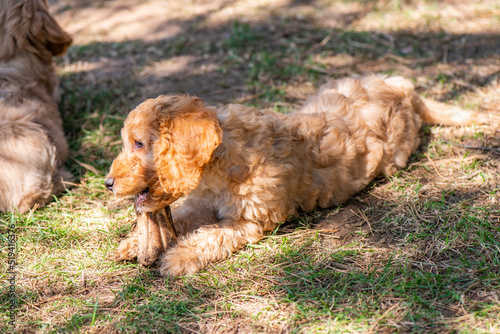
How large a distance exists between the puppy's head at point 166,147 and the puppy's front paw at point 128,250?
2.13 ft

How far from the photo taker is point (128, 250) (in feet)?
12.8

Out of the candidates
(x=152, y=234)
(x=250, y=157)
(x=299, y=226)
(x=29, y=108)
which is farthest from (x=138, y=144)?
(x=29, y=108)

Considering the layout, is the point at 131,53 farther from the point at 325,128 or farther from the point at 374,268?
the point at 374,268

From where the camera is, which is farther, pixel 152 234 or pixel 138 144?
pixel 152 234

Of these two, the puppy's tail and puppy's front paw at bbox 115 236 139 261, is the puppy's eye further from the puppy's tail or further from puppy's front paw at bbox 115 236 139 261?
the puppy's tail

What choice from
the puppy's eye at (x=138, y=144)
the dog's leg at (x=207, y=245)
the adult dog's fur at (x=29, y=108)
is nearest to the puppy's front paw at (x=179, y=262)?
the dog's leg at (x=207, y=245)

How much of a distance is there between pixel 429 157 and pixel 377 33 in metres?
3.48

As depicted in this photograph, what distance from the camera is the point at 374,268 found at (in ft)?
12.1

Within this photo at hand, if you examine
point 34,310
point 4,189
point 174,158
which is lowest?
point 34,310

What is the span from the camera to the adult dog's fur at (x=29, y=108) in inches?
185

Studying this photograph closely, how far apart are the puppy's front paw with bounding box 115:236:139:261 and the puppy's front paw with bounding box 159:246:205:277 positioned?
0.88 feet

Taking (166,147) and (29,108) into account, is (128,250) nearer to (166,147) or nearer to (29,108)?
(166,147)

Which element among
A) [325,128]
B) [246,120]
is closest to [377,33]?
[325,128]

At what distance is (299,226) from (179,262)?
48.2 inches
